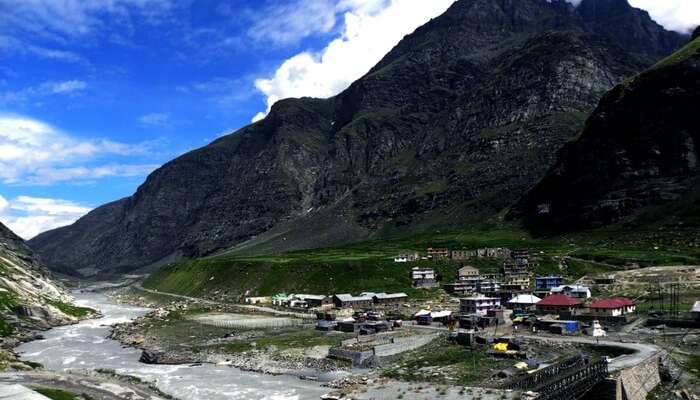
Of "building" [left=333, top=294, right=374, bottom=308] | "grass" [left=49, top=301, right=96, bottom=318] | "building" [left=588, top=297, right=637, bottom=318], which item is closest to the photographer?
"building" [left=588, top=297, right=637, bottom=318]

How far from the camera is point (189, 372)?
77250 millimetres

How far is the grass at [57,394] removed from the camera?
193 feet

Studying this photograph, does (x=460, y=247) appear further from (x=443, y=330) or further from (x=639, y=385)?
(x=639, y=385)

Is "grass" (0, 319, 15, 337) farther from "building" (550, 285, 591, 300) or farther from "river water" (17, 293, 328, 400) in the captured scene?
"building" (550, 285, 591, 300)

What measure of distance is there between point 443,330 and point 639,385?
41485 mm

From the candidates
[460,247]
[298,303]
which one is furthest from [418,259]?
[298,303]

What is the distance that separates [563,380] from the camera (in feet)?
172

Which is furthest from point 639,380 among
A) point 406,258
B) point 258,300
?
point 406,258

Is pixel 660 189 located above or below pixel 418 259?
above

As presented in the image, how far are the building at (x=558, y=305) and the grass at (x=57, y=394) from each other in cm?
7279

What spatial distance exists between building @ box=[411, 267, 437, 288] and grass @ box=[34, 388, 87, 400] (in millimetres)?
101852

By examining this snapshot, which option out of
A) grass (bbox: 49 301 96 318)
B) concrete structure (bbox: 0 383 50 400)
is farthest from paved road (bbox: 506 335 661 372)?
grass (bbox: 49 301 96 318)

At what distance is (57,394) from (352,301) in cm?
8082

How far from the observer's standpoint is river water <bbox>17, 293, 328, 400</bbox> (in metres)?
64.9
